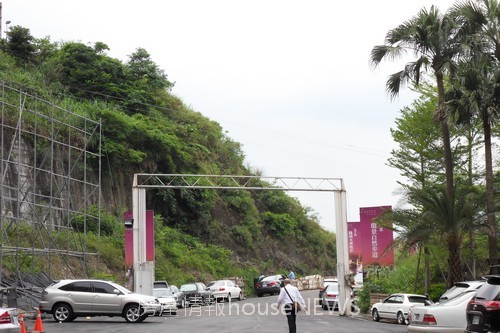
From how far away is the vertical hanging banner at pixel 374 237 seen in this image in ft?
123

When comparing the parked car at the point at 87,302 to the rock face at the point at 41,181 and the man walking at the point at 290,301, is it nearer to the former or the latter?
the rock face at the point at 41,181

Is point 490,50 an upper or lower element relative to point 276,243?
upper

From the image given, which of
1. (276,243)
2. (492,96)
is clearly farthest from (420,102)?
(276,243)

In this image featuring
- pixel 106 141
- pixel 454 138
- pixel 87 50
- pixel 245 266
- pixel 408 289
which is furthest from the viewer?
pixel 245 266

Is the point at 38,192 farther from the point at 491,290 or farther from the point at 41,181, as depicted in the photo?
the point at 491,290

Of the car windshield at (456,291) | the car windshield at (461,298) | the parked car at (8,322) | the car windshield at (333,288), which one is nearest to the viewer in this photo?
the parked car at (8,322)

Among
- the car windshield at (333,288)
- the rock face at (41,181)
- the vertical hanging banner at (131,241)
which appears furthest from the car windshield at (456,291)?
the vertical hanging banner at (131,241)

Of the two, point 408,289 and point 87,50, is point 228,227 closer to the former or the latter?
point 87,50

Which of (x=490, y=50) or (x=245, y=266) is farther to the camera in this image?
(x=245, y=266)

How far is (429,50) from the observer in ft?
105

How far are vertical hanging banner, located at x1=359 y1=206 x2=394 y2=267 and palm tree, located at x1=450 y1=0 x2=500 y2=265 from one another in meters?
8.79

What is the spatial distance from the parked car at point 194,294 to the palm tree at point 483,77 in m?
18.6

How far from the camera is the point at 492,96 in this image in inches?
1118

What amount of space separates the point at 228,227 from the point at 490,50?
3851 cm
